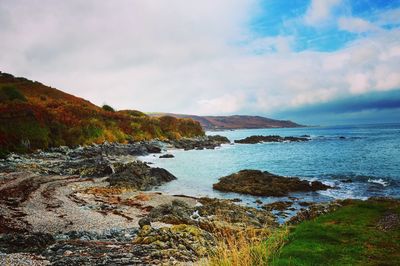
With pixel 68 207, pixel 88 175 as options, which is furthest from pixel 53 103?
pixel 68 207

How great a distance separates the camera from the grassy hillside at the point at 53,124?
43656 millimetres

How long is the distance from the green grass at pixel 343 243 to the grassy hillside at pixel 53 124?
36536 millimetres

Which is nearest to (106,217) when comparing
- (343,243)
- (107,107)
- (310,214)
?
(310,214)

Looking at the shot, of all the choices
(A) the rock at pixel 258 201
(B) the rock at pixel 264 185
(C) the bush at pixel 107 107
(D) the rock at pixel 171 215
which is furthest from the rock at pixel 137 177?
(C) the bush at pixel 107 107

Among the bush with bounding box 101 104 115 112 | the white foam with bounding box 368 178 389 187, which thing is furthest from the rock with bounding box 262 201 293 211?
the bush with bounding box 101 104 115 112

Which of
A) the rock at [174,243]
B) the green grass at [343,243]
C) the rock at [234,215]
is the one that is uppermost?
the green grass at [343,243]

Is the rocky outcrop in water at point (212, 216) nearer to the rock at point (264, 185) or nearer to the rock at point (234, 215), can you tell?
the rock at point (234, 215)

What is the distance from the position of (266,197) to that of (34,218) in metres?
19.2

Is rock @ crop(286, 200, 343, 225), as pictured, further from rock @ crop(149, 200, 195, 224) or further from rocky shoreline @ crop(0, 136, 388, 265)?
rock @ crop(149, 200, 195, 224)

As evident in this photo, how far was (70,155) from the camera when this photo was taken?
45.3 m

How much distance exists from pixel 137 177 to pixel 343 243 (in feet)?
84.4

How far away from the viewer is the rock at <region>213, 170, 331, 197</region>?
1180 inches

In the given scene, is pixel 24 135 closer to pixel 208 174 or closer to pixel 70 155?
pixel 70 155

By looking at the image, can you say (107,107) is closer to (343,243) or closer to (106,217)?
(106,217)
